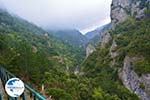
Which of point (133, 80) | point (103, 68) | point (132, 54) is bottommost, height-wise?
point (103, 68)

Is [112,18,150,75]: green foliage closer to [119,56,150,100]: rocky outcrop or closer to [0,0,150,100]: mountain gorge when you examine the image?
[0,0,150,100]: mountain gorge

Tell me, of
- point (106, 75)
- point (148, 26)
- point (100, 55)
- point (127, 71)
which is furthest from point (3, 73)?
point (100, 55)

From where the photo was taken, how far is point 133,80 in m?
110

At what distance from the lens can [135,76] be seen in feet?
359

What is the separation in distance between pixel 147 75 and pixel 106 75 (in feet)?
85.2

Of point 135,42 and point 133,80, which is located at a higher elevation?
point 135,42

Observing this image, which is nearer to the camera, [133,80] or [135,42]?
[133,80]

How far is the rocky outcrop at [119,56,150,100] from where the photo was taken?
339 feet

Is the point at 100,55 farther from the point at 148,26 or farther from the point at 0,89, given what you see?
the point at 0,89
